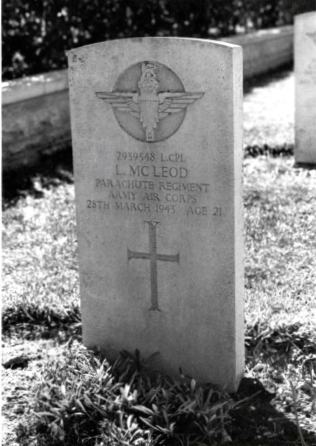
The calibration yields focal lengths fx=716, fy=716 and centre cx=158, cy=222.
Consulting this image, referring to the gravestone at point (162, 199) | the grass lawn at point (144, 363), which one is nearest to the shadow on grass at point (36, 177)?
the grass lawn at point (144, 363)

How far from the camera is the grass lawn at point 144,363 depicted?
274 centimetres

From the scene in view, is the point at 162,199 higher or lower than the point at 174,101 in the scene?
lower

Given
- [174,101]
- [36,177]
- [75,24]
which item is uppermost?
[75,24]

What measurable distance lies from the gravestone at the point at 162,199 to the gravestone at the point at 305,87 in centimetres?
332

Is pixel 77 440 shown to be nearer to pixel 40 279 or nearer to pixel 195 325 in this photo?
pixel 195 325

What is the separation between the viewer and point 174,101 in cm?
282

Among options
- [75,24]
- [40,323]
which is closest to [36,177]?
[75,24]

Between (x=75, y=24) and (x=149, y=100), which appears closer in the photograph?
(x=149, y=100)

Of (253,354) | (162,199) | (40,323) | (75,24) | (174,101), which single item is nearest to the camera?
(174,101)

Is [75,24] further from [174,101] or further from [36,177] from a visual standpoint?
[174,101]

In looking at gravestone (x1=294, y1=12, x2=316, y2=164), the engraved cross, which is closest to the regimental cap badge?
the engraved cross

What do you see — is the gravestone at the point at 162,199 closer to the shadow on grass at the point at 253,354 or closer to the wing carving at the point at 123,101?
the wing carving at the point at 123,101

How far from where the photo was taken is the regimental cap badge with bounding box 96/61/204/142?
280cm

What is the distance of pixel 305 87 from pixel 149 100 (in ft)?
11.4
